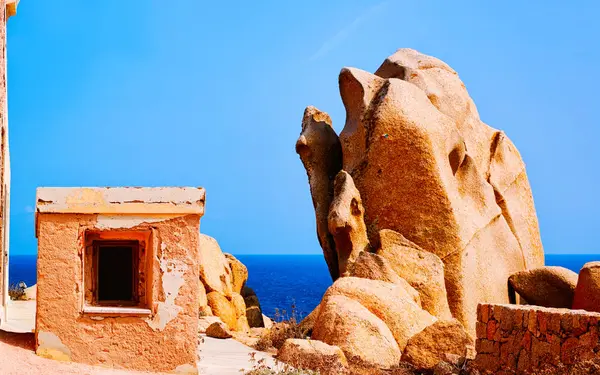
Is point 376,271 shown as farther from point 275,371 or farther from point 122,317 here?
point 122,317

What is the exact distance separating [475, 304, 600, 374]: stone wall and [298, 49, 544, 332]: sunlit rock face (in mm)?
5540

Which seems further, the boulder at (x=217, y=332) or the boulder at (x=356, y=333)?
the boulder at (x=217, y=332)

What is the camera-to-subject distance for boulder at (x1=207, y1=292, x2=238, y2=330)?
17.1 meters

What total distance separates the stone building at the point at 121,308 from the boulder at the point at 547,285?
10327 mm

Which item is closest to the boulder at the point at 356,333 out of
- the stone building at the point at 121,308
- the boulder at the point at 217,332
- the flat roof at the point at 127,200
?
the boulder at the point at 217,332

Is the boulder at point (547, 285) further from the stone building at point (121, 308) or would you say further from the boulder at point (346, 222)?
the stone building at point (121, 308)

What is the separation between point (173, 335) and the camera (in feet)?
30.3

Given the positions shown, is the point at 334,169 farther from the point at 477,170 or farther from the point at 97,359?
the point at 97,359

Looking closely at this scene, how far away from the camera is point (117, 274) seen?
35.7ft

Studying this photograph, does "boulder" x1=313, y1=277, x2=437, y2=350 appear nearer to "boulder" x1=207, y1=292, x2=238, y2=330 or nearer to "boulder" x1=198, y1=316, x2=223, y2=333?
"boulder" x1=198, y1=316, x2=223, y2=333

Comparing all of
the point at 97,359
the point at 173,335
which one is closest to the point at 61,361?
the point at 97,359

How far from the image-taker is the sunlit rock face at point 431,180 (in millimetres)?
17391

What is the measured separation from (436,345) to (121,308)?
16.1 feet

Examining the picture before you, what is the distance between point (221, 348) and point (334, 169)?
774cm
